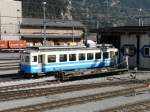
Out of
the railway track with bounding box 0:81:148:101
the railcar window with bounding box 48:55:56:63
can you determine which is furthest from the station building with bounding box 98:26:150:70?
the railway track with bounding box 0:81:148:101

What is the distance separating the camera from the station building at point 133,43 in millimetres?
37031

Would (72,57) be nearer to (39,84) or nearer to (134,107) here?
(39,84)

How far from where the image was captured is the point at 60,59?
102 ft

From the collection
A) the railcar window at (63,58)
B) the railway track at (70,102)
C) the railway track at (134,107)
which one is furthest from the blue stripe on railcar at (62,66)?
the railway track at (134,107)

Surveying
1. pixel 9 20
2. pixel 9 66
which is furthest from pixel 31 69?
pixel 9 20

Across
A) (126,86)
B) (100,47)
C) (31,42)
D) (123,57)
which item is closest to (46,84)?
(126,86)

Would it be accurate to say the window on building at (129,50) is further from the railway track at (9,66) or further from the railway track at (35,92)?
the railway track at (35,92)

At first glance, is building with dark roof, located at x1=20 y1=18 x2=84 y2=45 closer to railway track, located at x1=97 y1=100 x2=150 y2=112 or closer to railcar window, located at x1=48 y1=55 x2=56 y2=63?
railcar window, located at x1=48 y1=55 x2=56 y2=63

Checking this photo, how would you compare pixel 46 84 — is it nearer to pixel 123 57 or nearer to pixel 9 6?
pixel 123 57

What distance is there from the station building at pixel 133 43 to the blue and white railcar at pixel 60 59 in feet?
14.2

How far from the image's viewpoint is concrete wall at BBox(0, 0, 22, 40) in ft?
278

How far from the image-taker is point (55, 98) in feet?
70.9

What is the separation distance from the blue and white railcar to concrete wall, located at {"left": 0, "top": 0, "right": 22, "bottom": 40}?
163 ft

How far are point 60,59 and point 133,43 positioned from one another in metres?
10.4
